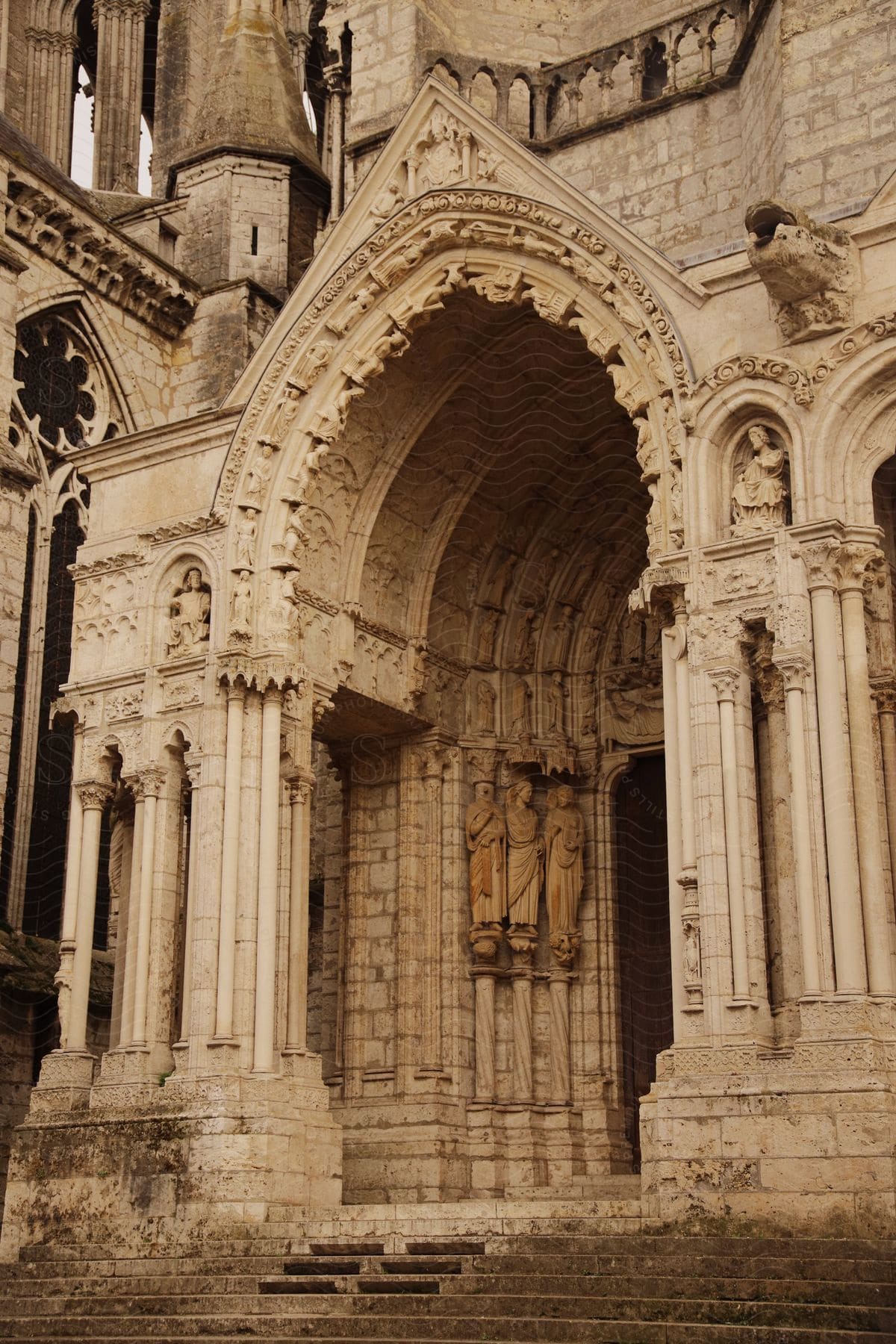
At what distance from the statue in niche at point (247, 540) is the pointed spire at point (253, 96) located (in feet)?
28.5

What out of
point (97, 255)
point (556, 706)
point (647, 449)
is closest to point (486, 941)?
point (556, 706)

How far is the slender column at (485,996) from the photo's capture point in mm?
14203

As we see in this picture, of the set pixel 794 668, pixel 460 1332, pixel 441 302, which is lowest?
pixel 460 1332

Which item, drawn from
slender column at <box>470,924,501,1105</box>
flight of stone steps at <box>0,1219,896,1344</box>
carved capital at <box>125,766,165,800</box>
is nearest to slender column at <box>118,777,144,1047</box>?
carved capital at <box>125,766,165,800</box>

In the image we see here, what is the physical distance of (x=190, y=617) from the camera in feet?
45.1

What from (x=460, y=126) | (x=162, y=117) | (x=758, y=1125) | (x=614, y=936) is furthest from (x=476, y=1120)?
(x=162, y=117)

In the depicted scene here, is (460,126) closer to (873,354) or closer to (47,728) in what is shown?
(873,354)

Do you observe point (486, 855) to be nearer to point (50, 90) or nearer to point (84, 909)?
point (84, 909)

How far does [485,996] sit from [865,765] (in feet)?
15.1

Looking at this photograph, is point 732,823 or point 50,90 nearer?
point 732,823

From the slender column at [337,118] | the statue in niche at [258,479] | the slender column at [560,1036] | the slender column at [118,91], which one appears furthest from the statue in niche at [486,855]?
the slender column at [118,91]

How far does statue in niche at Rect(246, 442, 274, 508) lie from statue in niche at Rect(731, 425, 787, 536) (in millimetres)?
3732

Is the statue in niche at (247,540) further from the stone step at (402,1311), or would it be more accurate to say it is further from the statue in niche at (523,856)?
the stone step at (402,1311)

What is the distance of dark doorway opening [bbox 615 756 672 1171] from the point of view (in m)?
14.4
